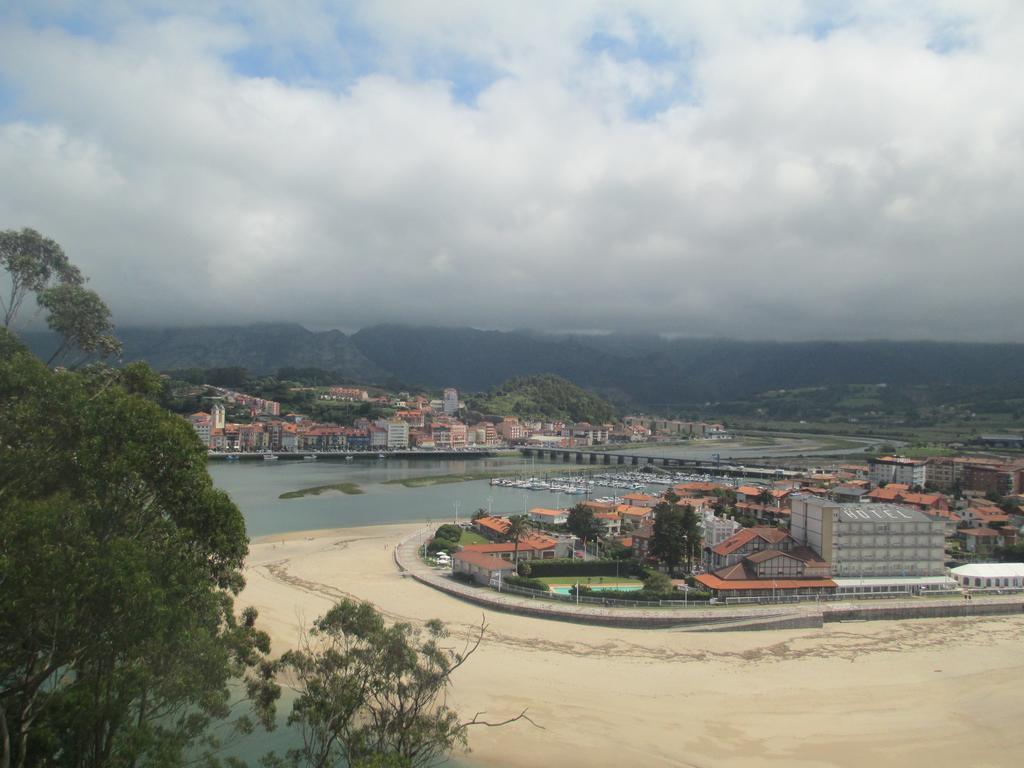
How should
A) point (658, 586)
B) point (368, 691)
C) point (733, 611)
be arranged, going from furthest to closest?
point (658, 586), point (733, 611), point (368, 691)

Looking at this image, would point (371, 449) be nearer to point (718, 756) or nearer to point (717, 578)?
point (717, 578)

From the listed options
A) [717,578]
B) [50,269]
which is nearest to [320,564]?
[717,578]

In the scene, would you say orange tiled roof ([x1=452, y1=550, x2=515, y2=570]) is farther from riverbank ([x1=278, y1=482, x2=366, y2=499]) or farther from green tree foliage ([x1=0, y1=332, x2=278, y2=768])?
riverbank ([x1=278, y1=482, x2=366, y2=499])

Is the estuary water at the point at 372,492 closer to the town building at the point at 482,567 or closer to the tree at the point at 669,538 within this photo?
the town building at the point at 482,567

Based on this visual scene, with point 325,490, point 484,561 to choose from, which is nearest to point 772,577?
point 484,561

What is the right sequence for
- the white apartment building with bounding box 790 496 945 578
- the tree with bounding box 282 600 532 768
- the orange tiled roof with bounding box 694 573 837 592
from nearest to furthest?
the tree with bounding box 282 600 532 768, the orange tiled roof with bounding box 694 573 837 592, the white apartment building with bounding box 790 496 945 578

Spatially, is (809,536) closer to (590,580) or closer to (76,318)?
(590,580)

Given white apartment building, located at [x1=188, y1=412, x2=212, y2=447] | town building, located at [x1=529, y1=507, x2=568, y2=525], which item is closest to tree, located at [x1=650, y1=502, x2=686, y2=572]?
town building, located at [x1=529, y1=507, x2=568, y2=525]
